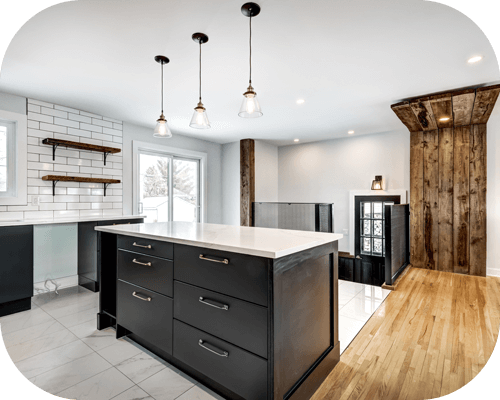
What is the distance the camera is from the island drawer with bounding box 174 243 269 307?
133 cm

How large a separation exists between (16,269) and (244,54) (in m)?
2.98

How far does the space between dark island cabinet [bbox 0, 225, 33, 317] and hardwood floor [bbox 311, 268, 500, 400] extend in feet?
9.52

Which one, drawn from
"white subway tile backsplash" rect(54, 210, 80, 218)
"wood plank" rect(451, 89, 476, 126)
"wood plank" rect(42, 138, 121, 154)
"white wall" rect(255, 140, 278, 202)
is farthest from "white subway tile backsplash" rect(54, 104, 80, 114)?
"wood plank" rect(451, 89, 476, 126)

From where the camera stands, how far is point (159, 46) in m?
2.22

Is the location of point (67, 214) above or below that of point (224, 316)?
above

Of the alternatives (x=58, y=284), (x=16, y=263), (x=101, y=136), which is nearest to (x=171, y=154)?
(x=101, y=136)

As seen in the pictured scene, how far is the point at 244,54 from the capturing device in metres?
2.34

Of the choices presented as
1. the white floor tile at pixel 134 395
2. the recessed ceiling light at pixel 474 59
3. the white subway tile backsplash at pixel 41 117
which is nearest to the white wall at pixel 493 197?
the recessed ceiling light at pixel 474 59

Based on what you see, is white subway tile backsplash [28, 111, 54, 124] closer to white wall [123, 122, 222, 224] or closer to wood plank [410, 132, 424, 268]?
white wall [123, 122, 222, 224]

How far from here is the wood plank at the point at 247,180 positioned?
5.54 meters

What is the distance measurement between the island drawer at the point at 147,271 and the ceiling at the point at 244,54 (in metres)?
1.64

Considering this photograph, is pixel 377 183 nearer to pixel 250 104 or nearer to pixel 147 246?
pixel 250 104

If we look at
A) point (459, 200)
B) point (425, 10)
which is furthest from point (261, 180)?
point (425, 10)

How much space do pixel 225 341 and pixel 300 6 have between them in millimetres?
2050
